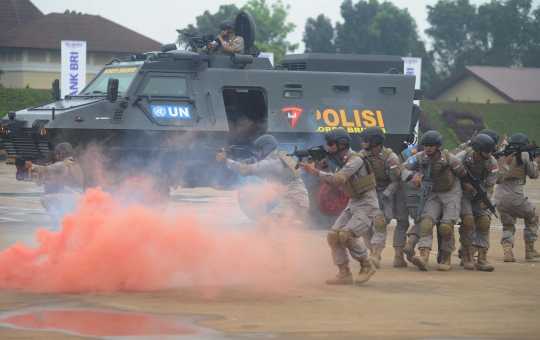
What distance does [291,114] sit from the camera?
15.2m

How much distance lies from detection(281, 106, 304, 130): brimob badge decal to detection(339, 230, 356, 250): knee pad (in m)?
5.85

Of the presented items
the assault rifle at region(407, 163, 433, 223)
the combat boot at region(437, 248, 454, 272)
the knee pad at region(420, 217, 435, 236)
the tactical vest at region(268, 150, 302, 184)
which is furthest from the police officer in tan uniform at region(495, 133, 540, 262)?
the tactical vest at region(268, 150, 302, 184)

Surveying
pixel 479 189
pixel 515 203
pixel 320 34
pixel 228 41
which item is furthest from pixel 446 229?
pixel 320 34

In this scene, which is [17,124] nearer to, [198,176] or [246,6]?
[198,176]

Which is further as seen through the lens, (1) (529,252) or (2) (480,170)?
(1) (529,252)

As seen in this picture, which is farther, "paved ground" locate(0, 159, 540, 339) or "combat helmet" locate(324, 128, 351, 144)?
"combat helmet" locate(324, 128, 351, 144)

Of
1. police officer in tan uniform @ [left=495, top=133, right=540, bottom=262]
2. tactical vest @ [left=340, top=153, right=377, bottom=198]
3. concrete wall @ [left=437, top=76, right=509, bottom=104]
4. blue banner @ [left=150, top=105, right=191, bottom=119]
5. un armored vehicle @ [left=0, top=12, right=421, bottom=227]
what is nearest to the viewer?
tactical vest @ [left=340, top=153, right=377, bottom=198]

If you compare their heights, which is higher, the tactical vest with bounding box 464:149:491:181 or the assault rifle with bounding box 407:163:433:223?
the tactical vest with bounding box 464:149:491:181

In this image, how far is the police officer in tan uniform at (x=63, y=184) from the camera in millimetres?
11969

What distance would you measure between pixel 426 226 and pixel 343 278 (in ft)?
5.38

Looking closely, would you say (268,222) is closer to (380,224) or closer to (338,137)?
(338,137)

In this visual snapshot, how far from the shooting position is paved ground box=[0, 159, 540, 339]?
23.5 ft

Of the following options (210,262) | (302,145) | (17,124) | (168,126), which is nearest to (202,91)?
(168,126)

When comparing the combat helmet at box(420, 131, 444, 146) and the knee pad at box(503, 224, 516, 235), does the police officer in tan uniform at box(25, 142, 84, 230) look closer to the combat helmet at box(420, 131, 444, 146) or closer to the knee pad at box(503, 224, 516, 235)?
the combat helmet at box(420, 131, 444, 146)
